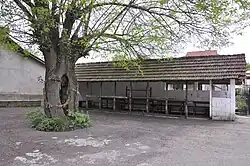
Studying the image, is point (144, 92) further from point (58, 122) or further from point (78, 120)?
point (58, 122)

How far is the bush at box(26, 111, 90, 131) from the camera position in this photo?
30.8 feet

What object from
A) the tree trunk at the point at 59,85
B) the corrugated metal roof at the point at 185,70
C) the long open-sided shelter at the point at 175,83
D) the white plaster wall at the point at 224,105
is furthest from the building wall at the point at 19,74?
the white plaster wall at the point at 224,105

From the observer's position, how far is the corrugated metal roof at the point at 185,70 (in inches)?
523

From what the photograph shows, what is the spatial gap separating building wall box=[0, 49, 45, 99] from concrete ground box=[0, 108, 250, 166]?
798 centimetres

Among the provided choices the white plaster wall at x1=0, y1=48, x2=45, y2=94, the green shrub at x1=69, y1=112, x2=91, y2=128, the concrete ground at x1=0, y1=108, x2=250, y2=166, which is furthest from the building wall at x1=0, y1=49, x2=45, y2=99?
the concrete ground at x1=0, y1=108, x2=250, y2=166

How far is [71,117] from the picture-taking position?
10.4 m

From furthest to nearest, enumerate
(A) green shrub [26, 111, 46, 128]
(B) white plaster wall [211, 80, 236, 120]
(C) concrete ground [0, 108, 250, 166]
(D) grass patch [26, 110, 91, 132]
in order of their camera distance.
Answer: (B) white plaster wall [211, 80, 236, 120] → (A) green shrub [26, 111, 46, 128] → (D) grass patch [26, 110, 91, 132] → (C) concrete ground [0, 108, 250, 166]

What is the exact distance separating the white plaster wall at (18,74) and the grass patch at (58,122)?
7699mm

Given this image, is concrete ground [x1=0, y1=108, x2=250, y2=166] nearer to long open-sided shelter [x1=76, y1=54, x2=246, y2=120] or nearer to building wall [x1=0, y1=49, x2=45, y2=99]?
long open-sided shelter [x1=76, y1=54, x2=246, y2=120]

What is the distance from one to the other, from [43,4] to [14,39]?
202cm

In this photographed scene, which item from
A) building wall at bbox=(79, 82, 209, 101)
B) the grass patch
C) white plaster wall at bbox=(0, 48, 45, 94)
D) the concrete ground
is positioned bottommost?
the concrete ground

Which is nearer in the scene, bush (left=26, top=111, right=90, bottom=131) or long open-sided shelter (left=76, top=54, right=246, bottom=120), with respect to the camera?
bush (left=26, top=111, right=90, bottom=131)

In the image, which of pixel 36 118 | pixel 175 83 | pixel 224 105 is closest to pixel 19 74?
pixel 36 118

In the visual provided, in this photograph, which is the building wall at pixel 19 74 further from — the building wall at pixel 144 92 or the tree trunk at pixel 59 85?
the tree trunk at pixel 59 85
